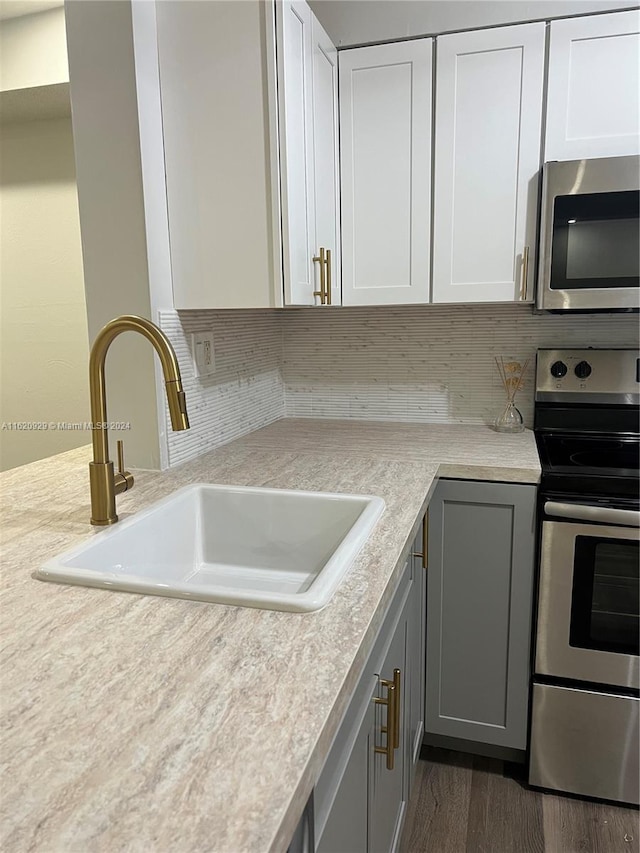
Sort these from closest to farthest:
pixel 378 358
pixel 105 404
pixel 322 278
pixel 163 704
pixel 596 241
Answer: pixel 163 704 → pixel 105 404 → pixel 596 241 → pixel 322 278 → pixel 378 358

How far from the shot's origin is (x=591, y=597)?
1.63 m

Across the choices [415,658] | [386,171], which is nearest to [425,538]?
[415,658]

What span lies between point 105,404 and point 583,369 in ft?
5.13

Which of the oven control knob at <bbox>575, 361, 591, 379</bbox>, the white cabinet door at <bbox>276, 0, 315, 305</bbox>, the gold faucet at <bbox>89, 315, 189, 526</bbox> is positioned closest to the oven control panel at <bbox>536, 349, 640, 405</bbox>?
the oven control knob at <bbox>575, 361, 591, 379</bbox>

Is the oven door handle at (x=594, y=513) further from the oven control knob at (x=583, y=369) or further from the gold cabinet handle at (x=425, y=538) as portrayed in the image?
the oven control knob at (x=583, y=369)

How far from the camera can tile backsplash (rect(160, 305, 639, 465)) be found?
2107mm

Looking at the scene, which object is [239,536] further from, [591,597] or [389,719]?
[591,597]

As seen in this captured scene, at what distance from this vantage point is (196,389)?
6.01 feet

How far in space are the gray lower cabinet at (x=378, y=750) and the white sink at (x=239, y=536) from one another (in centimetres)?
20

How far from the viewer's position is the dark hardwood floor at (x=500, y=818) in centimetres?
A: 159

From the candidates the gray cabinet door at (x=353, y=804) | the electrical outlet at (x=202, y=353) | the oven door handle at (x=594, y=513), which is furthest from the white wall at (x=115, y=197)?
the oven door handle at (x=594, y=513)

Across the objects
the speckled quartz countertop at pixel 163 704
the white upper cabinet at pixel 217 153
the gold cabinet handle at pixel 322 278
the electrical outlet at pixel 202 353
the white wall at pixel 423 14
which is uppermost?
the white wall at pixel 423 14

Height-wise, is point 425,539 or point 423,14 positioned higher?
point 423,14

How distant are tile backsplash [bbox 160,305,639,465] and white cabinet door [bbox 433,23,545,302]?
0.31 m
